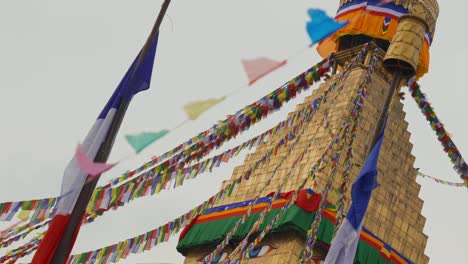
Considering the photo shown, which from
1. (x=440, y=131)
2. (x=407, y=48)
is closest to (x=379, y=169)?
(x=440, y=131)

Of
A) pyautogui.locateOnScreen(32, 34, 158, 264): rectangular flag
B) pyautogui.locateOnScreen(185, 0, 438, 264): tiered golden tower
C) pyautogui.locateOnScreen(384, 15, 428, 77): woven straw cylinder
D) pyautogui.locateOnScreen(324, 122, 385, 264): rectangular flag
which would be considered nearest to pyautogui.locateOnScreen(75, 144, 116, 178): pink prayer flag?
pyautogui.locateOnScreen(32, 34, 158, 264): rectangular flag

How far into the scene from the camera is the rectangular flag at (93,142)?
8.45 m

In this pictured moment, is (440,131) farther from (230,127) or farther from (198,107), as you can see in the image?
(198,107)

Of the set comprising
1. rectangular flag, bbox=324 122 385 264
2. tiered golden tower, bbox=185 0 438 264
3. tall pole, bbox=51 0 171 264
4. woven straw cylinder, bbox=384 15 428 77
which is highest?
tiered golden tower, bbox=185 0 438 264

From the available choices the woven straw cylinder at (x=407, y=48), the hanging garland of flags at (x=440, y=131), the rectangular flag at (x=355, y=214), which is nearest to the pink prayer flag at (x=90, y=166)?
the rectangular flag at (x=355, y=214)

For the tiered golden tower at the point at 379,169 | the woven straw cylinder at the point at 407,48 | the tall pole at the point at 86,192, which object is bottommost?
the tall pole at the point at 86,192

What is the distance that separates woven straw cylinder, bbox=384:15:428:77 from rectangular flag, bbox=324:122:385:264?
104 centimetres

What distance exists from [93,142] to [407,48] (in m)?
4.29

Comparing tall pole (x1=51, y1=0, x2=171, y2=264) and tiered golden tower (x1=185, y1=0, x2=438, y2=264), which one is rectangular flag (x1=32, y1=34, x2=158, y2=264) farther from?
tiered golden tower (x1=185, y1=0, x2=438, y2=264)

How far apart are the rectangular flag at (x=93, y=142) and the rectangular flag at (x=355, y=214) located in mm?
2964

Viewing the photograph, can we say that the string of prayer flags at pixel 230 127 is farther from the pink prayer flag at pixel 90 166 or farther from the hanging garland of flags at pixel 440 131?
the pink prayer flag at pixel 90 166

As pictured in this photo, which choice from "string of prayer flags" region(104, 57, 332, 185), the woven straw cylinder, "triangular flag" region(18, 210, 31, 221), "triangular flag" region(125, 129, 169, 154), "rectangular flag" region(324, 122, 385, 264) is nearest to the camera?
"triangular flag" region(125, 129, 169, 154)

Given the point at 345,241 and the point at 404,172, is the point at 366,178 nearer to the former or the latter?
the point at 345,241

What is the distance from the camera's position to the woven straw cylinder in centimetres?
1067
